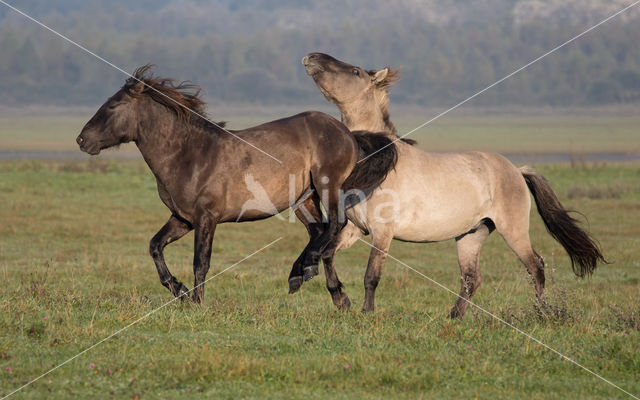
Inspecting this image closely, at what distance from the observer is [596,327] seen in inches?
320

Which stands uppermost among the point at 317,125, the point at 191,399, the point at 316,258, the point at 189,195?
the point at 317,125

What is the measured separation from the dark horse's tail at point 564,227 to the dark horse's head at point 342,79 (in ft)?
7.23

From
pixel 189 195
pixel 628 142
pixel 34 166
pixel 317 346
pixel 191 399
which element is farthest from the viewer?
pixel 628 142

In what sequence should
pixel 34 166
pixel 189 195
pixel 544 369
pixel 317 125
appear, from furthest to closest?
pixel 34 166
pixel 317 125
pixel 189 195
pixel 544 369

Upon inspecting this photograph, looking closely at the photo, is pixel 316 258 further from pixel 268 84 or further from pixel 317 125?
pixel 268 84

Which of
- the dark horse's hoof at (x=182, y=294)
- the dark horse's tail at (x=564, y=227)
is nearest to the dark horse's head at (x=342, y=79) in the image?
the dark horse's tail at (x=564, y=227)

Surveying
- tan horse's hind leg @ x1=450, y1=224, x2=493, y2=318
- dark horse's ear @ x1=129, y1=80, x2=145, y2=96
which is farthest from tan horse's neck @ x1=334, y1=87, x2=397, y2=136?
dark horse's ear @ x1=129, y1=80, x2=145, y2=96

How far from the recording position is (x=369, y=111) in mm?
9586

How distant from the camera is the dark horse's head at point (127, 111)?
855 centimetres

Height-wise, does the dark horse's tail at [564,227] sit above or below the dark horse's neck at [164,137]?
below

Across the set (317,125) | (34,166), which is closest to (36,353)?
(317,125)

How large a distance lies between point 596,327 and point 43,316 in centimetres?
538

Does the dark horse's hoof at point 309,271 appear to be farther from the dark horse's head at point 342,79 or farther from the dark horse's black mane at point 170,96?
the dark horse's head at point 342,79

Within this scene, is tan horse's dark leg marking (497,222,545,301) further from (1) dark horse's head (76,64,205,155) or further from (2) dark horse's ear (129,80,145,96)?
(2) dark horse's ear (129,80,145,96)
